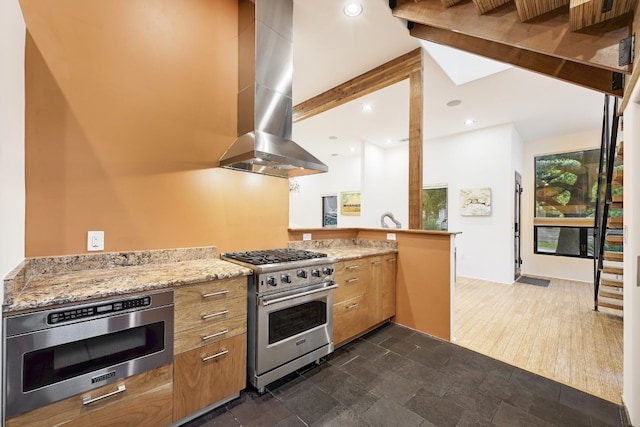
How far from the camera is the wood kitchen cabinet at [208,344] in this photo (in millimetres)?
1524

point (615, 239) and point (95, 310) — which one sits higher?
point (615, 239)

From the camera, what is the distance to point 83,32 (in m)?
1.69

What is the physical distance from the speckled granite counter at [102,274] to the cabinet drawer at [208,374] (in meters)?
0.44

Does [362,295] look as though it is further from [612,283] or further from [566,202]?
[566,202]

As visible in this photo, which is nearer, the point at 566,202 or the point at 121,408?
the point at 121,408

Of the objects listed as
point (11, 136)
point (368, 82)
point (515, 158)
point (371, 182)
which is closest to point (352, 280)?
point (11, 136)

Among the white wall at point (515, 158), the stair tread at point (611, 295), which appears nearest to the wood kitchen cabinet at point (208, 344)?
the stair tread at point (611, 295)

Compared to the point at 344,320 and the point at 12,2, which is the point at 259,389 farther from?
the point at 12,2

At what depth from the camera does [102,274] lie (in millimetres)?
1604

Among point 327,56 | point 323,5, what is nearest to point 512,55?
point 323,5

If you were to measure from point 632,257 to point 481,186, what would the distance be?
4.22 meters

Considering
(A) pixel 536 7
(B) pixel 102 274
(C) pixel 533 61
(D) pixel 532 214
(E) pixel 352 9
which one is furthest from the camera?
(D) pixel 532 214

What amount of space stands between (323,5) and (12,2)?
2063mm

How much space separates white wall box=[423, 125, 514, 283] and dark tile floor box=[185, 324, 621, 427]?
11.4 feet
